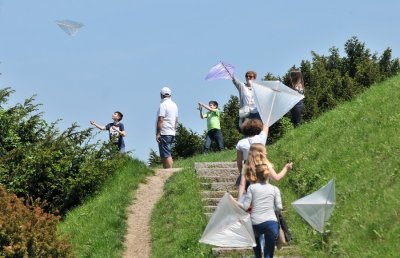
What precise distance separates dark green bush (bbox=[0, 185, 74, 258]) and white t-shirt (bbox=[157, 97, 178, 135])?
603 cm

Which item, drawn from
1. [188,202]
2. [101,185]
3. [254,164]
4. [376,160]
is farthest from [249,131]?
[101,185]

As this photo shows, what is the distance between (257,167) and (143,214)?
21.2ft

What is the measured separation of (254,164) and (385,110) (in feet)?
23.5

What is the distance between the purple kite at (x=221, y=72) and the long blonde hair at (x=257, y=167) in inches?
328

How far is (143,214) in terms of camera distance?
1786 centimetres

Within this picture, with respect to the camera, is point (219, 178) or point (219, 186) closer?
point (219, 186)

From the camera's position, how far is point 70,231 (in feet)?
56.4

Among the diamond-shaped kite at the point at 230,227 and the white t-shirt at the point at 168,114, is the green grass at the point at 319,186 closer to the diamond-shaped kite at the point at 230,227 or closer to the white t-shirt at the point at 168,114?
the white t-shirt at the point at 168,114

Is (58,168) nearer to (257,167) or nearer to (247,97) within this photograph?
(247,97)

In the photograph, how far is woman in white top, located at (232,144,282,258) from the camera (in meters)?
11.6

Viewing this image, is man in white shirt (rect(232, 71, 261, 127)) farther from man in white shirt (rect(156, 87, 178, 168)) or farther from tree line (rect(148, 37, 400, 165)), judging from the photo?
tree line (rect(148, 37, 400, 165))

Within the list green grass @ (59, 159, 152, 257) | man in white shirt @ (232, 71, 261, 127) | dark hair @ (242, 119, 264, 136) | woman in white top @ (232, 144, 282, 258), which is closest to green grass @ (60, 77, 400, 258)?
green grass @ (59, 159, 152, 257)

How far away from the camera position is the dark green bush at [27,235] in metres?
13.8

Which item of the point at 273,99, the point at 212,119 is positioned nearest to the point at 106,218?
the point at 273,99
